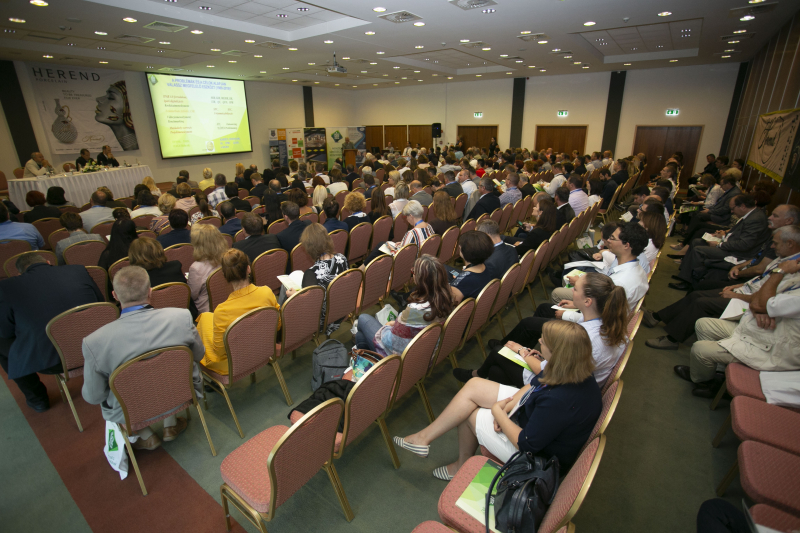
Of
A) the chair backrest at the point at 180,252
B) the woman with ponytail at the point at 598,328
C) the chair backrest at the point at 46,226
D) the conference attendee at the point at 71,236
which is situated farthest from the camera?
the chair backrest at the point at 46,226

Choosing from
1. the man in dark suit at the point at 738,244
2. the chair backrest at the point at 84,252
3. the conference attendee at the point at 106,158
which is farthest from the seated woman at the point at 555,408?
the conference attendee at the point at 106,158

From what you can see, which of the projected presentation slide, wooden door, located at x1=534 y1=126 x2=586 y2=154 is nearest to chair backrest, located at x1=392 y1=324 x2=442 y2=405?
the projected presentation slide

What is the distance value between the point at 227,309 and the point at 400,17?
6.10 m

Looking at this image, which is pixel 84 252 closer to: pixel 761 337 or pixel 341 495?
pixel 341 495

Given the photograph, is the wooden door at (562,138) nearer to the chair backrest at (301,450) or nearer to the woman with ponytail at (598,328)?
the woman with ponytail at (598,328)

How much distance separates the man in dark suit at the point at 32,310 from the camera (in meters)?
2.71

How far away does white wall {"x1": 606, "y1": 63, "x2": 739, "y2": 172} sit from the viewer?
1286cm

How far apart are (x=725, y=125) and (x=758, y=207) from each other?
1104 centimetres

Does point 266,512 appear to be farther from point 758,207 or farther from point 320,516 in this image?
point 758,207

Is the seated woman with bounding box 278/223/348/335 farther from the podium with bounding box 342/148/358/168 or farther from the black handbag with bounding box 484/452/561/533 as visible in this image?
the podium with bounding box 342/148/358/168

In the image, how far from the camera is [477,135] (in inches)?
737

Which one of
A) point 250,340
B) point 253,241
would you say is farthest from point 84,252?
point 250,340

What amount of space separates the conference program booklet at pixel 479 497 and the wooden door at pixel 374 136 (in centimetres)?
2161

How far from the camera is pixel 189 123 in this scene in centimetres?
1427
